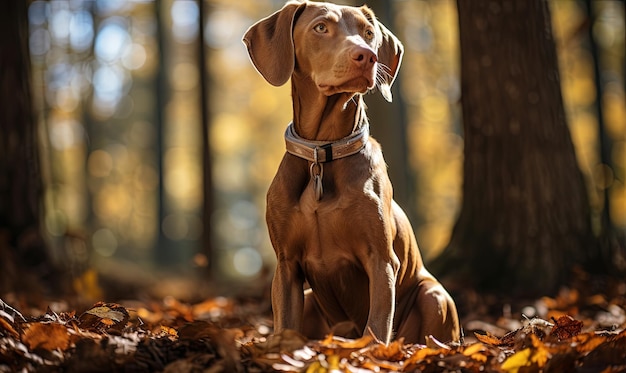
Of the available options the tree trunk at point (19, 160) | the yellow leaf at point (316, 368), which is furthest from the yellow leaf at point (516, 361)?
the tree trunk at point (19, 160)

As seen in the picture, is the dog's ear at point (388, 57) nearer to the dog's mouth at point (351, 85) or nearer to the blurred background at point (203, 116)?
the dog's mouth at point (351, 85)

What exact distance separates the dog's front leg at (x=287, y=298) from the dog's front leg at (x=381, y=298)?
463mm

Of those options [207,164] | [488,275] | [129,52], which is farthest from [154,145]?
[488,275]

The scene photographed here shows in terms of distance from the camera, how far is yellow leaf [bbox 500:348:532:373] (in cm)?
300

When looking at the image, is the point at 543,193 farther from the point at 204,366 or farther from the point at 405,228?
the point at 204,366

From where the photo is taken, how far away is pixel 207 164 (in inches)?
435

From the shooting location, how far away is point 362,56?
3.77 m

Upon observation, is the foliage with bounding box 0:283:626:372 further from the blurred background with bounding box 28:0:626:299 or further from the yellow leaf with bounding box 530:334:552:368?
the blurred background with bounding box 28:0:626:299

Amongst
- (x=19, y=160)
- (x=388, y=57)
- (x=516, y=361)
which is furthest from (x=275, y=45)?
(x=19, y=160)

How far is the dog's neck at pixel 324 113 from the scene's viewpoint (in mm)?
4152

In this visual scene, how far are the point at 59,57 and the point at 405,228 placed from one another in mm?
18268

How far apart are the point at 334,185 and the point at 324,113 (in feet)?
1.46

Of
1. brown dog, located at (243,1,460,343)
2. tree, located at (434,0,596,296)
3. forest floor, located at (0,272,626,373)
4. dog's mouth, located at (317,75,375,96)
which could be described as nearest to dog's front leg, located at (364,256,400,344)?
brown dog, located at (243,1,460,343)

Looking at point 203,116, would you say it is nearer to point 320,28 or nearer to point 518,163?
point 518,163
